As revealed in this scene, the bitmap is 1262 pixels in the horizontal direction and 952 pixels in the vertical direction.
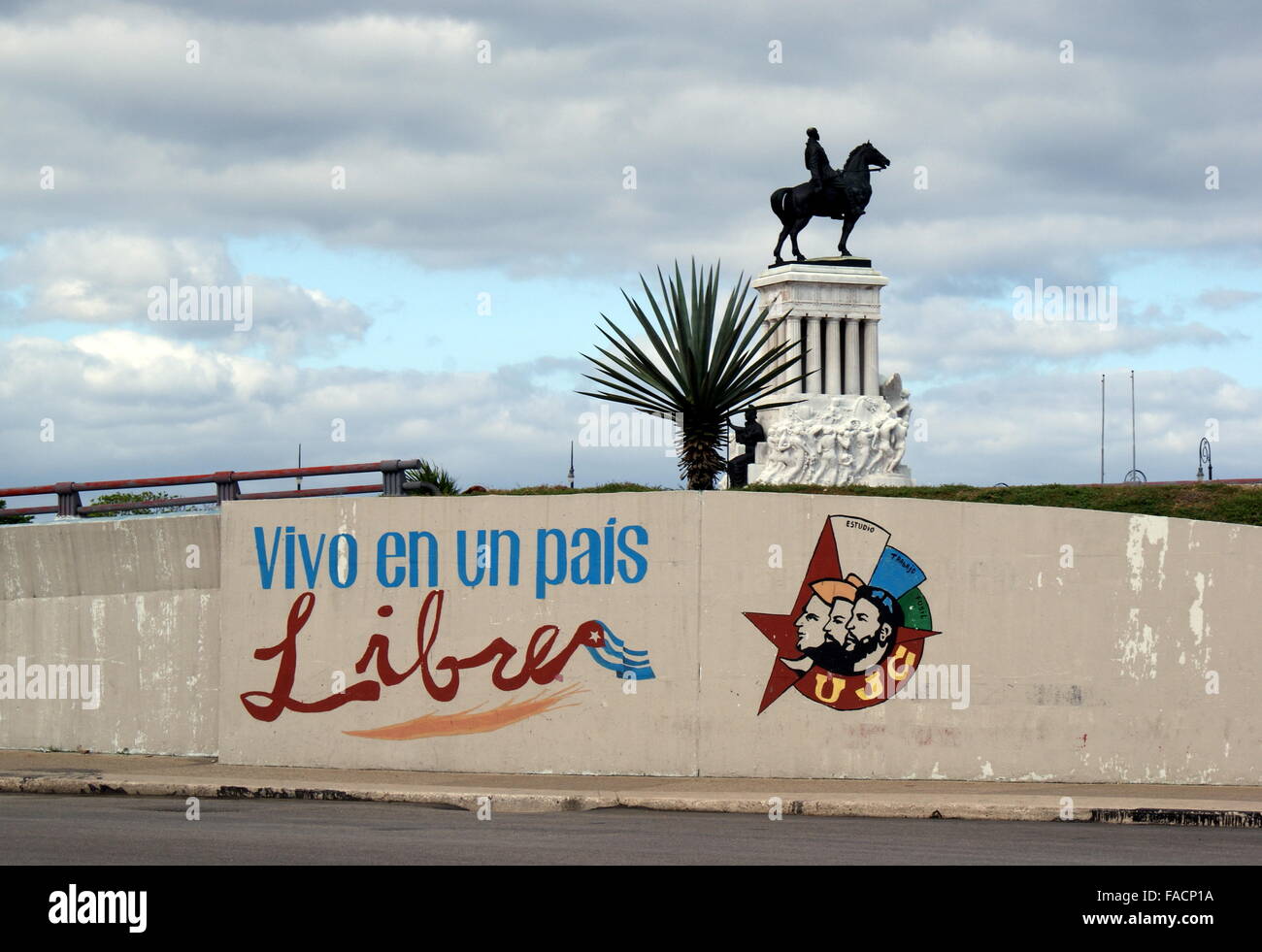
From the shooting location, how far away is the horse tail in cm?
4266

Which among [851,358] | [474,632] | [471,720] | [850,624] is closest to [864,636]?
[850,624]

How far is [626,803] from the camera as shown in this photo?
15.3m

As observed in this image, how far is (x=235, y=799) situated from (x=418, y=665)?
2876mm

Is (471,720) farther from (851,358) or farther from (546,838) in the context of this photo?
(851,358)

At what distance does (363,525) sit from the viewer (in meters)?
18.5

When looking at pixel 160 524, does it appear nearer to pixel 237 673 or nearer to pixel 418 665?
pixel 237 673

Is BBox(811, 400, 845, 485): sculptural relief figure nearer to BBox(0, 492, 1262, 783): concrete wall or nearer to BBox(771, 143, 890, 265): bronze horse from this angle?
BBox(771, 143, 890, 265): bronze horse

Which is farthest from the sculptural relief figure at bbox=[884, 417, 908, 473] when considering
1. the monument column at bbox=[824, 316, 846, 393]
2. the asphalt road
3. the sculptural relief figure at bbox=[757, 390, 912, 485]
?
the asphalt road

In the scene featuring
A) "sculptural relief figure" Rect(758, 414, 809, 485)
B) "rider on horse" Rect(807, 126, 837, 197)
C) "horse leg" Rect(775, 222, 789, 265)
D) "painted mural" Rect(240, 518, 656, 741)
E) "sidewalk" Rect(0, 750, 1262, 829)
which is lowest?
"sidewalk" Rect(0, 750, 1262, 829)

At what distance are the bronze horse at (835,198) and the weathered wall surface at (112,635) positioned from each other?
85.7 ft

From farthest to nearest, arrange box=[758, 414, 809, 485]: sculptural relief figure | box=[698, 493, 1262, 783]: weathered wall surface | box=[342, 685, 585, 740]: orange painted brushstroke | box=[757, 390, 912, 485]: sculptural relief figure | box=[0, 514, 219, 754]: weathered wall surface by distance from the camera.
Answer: box=[758, 414, 809, 485]: sculptural relief figure < box=[757, 390, 912, 485]: sculptural relief figure < box=[0, 514, 219, 754]: weathered wall surface < box=[342, 685, 585, 740]: orange painted brushstroke < box=[698, 493, 1262, 783]: weathered wall surface

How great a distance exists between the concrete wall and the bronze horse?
26.2 m

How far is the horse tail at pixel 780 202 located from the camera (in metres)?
42.7
